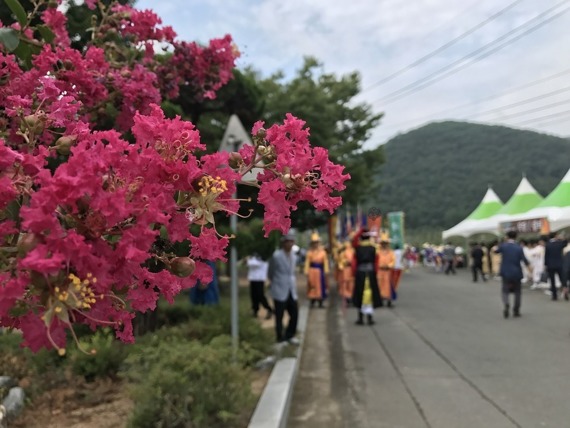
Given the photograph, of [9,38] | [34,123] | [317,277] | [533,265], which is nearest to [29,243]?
[34,123]

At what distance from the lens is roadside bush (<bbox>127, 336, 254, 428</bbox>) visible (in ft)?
12.7

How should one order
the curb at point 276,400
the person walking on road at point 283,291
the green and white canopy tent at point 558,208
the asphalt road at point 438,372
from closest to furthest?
the curb at point 276,400 < the asphalt road at point 438,372 < the person walking on road at point 283,291 < the green and white canopy tent at point 558,208

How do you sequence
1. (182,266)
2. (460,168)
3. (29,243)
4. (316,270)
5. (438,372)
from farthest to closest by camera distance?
1. (460,168)
2. (316,270)
3. (438,372)
4. (182,266)
5. (29,243)

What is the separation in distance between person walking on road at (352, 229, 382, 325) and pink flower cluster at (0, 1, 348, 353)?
8816mm

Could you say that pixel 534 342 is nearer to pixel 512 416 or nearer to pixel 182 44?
pixel 512 416

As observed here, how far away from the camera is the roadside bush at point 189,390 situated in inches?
153

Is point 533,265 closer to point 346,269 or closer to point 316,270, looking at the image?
point 346,269

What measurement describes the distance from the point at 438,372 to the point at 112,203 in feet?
20.3

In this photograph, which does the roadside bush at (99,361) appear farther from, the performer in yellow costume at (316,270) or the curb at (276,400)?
the performer in yellow costume at (316,270)

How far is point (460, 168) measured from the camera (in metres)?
67.3

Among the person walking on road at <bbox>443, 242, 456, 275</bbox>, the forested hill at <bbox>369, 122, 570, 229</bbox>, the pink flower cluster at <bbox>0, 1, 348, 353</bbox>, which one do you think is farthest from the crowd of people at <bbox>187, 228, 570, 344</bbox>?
the forested hill at <bbox>369, 122, 570, 229</bbox>

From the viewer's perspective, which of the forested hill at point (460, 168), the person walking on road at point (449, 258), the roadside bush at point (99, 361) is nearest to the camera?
the roadside bush at point (99, 361)

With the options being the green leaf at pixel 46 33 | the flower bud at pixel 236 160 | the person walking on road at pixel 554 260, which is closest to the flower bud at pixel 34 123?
the flower bud at pixel 236 160

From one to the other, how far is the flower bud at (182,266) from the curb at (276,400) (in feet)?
9.62
